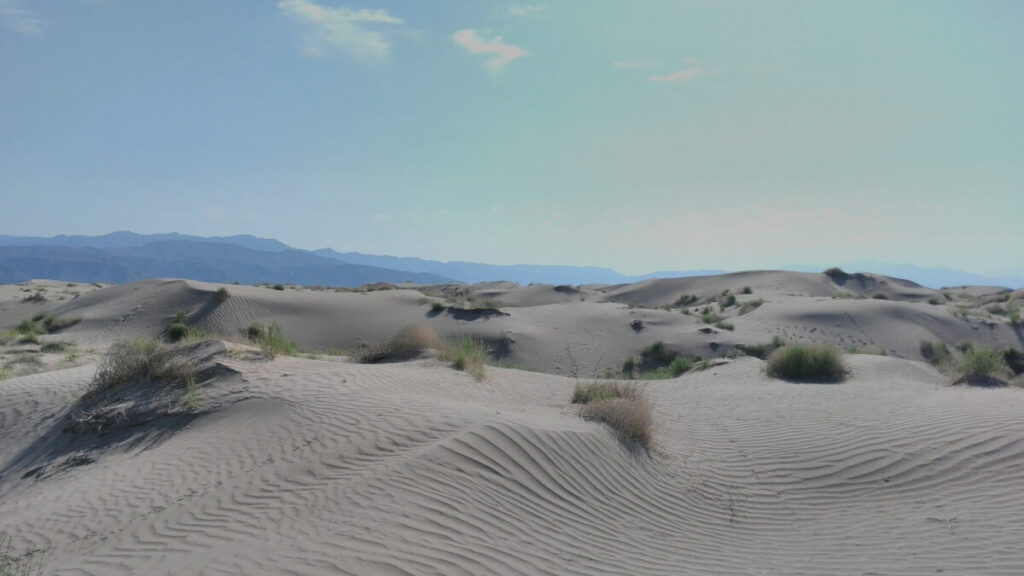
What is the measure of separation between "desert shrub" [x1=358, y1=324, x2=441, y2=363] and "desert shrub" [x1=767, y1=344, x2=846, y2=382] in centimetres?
782

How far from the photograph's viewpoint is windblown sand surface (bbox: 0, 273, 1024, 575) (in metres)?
4.80

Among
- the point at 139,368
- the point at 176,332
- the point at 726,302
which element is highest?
the point at 726,302

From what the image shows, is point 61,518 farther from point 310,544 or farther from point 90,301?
point 90,301

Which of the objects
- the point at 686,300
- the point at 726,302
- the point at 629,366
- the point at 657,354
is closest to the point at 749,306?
the point at 726,302

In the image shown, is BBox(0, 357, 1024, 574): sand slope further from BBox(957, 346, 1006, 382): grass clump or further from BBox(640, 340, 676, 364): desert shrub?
BBox(640, 340, 676, 364): desert shrub

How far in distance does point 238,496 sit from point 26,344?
18172mm

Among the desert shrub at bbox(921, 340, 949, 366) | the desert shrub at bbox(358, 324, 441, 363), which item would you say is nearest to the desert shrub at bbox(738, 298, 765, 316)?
the desert shrub at bbox(921, 340, 949, 366)

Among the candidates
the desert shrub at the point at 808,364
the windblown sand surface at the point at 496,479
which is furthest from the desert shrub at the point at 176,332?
the desert shrub at the point at 808,364

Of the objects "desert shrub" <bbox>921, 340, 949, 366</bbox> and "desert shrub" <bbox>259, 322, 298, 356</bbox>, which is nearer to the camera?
"desert shrub" <bbox>259, 322, 298, 356</bbox>

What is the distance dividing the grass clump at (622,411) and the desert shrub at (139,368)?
6141mm

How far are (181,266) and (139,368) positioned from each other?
443 feet

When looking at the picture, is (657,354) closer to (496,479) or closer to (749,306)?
(749,306)

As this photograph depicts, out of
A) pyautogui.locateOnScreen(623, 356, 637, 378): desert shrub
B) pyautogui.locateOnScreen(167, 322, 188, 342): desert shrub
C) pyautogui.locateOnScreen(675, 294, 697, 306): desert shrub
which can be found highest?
pyautogui.locateOnScreen(675, 294, 697, 306): desert shrub

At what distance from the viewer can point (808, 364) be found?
13820 mm
